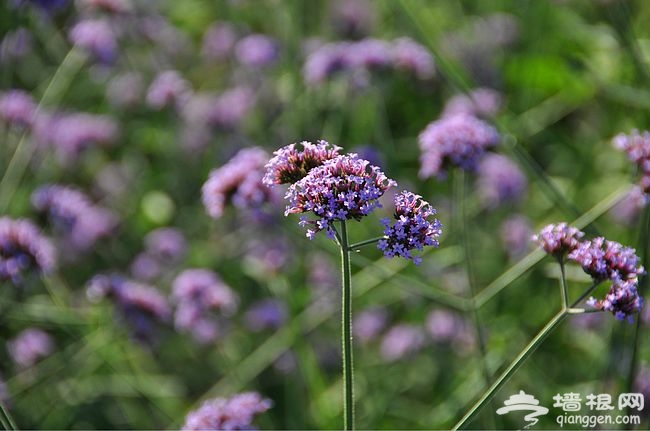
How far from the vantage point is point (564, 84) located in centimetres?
394

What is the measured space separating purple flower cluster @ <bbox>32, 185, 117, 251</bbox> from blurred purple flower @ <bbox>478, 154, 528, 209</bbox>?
1656mm

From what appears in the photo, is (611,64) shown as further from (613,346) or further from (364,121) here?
(613,346)

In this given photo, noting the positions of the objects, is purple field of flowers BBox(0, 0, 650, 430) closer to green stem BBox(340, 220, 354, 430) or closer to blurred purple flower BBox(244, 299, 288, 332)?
blurred purple flower BBox(244, 299, 288, 332)

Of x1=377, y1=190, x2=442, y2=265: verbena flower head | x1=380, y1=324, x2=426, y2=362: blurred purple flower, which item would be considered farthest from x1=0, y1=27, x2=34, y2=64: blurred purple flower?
x1=377, y1=190, x2=442, y2=265: verbena flower head

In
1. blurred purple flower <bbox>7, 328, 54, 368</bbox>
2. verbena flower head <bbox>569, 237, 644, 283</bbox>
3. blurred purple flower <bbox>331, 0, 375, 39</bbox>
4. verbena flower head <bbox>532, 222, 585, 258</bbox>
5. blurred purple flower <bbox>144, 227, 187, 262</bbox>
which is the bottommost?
verbena flower head <bbox>569, 237, 644, 283</bbox>

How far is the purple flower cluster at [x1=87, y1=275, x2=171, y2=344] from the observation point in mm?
2893

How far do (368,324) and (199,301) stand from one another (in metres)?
0.77

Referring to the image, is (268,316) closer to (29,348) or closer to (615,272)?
(29,348)

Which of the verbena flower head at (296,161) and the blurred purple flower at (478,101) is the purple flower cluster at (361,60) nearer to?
the blurred purple flower at (478,101)

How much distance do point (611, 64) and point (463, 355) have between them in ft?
5.65

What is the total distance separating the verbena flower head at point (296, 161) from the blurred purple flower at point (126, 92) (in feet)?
9.50

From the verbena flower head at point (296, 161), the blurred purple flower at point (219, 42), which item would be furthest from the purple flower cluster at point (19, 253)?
the blurred purple flower at point (219, 42)

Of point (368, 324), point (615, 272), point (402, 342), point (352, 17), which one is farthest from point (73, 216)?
point (352, 17)

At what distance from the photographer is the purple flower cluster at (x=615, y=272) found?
1621 mm
